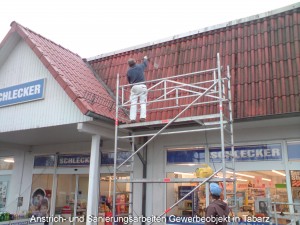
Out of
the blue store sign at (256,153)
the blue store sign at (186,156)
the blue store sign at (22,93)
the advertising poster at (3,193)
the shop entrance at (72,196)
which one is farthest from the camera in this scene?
the advertising poster at (3,193)

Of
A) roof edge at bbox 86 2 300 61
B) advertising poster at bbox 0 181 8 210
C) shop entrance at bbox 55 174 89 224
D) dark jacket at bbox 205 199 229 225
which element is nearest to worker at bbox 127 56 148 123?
roof edge at bbox 86 2 300 61

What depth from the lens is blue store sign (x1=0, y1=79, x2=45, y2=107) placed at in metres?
9.23

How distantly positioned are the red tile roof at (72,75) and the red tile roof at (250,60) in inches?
44.3

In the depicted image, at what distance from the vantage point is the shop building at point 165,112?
7820 mm

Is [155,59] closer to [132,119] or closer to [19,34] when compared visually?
[132,119]

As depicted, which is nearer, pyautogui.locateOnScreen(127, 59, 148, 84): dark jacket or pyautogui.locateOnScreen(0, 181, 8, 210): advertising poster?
pyautogui.locateOnScreen(127, 59, 148, 84): dark jacket

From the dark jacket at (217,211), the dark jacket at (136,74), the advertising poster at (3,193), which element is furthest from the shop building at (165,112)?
the dark jacket at (217,211)

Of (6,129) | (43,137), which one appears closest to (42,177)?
(43,137)

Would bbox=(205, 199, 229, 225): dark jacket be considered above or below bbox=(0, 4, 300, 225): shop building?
below

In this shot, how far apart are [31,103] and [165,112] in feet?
13.2

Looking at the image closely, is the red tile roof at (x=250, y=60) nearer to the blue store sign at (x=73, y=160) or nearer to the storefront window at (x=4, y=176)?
the blue store sign at (x=73, y=160)

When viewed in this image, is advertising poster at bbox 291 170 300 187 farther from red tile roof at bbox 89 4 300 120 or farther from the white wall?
the white wall

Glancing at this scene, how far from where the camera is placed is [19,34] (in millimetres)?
9961

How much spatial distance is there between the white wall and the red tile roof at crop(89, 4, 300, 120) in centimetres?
Result: 221
